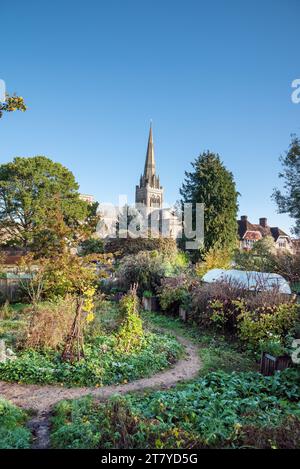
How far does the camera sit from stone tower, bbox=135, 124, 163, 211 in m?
77.9

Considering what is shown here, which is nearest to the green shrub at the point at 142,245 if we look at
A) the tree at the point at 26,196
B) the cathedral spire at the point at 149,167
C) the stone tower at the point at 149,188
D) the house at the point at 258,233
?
the tree at the point at 26,196

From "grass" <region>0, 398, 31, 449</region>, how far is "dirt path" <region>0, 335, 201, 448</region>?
0.50 ft

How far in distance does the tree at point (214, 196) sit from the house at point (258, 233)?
20.4m

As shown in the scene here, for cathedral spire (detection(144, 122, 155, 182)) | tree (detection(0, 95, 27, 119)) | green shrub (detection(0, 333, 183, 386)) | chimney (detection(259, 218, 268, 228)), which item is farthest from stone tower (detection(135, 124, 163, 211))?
tree (detection(0, 95, 27, 119))

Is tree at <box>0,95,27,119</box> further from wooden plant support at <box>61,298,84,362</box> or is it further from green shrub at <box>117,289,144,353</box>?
green shrub at <box>117,289,144,353</box>

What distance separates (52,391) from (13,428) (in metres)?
1.41

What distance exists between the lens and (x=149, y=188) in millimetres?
78312

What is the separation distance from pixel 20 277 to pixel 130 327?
7515mm

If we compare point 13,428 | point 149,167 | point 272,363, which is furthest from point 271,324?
point 149,167

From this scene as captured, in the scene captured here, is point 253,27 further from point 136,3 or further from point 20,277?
point 20,277

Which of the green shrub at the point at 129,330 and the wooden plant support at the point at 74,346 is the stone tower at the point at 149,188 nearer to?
the green shrub at the point at 129,330

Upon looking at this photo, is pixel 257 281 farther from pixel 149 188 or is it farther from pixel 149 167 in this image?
pixel 149 167
